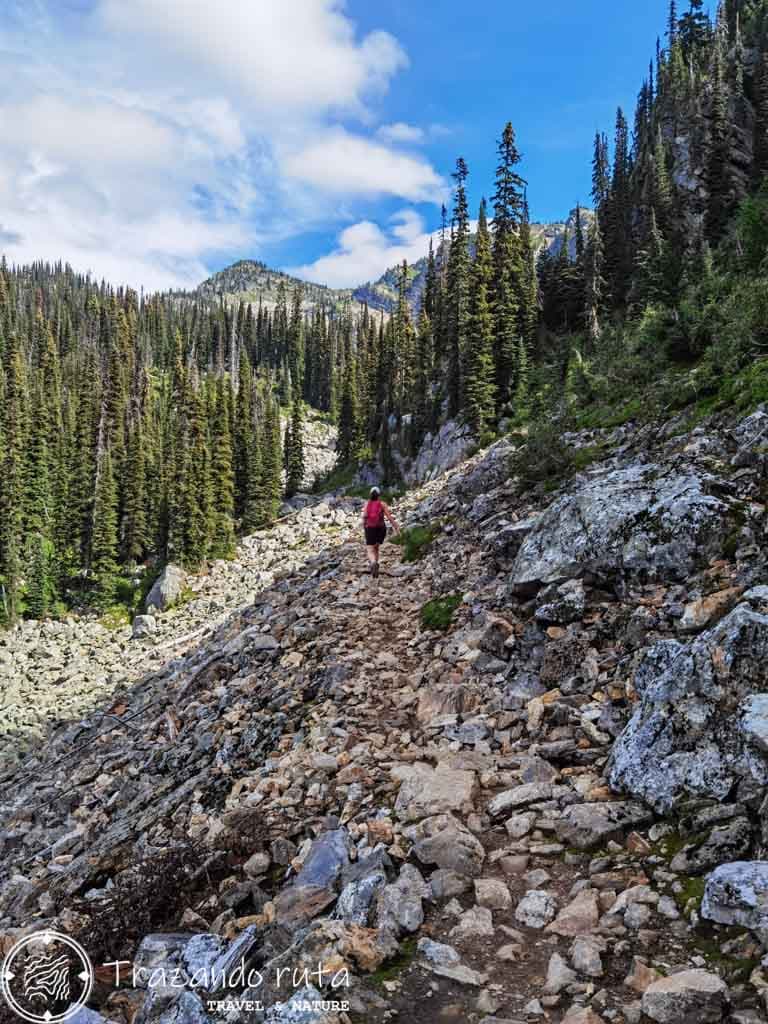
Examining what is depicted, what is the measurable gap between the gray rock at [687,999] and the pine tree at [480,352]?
39003 millimetres

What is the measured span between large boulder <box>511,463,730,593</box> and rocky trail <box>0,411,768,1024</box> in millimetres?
39

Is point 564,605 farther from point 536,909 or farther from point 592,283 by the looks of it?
point 592,283

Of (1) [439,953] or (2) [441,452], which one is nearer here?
(1) [439,953]

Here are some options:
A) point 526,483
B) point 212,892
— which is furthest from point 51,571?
point 212,892

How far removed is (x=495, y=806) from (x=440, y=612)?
17.4ft

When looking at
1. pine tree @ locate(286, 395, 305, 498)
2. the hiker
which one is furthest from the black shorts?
pine tree @ locate(286, 395, 305, 498)

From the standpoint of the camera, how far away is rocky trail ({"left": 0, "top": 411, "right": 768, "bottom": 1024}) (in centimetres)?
375

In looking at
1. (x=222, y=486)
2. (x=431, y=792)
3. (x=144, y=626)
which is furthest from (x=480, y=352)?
(x=431, y=792)

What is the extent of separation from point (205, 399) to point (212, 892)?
249 feet

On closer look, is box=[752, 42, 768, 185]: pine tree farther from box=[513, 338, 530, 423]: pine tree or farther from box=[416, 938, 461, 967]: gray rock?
box=[416, 938, 461, 967]: gray rock

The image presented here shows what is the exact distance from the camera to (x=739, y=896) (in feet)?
11.7

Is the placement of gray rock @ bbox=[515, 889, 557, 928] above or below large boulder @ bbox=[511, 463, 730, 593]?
below

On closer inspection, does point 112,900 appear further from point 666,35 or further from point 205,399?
point 666,35

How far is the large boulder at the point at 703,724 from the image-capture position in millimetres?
4590
